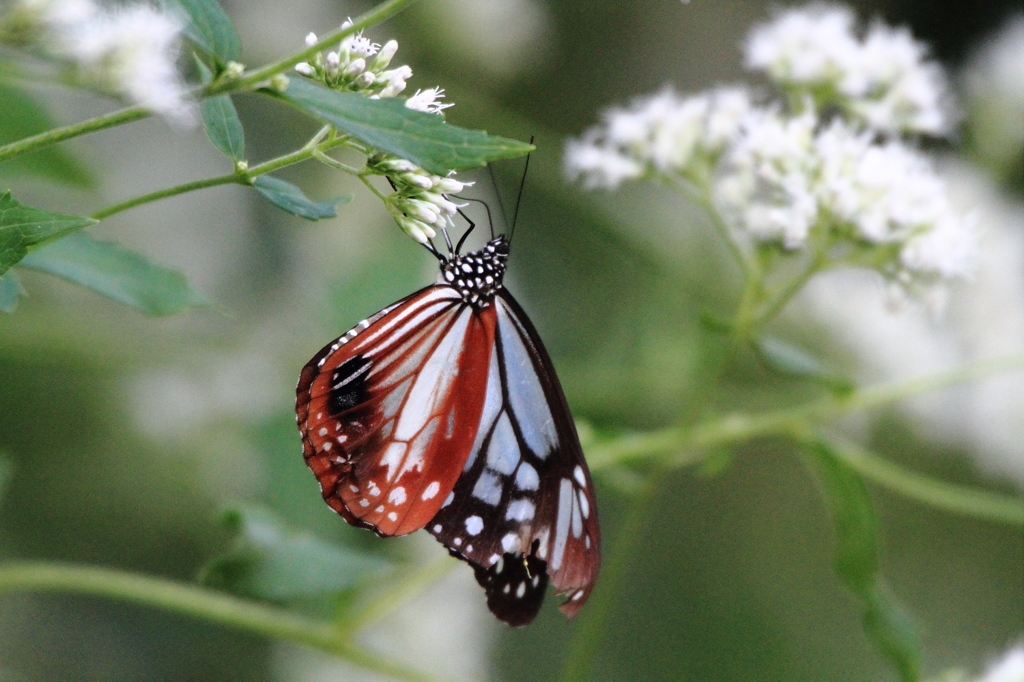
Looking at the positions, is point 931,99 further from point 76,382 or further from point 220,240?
point 76,382

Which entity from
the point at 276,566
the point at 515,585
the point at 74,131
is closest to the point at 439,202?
the point at 74,131

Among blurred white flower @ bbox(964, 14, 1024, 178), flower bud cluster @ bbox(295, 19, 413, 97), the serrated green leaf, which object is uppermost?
blurred white flower @ bbox(964, 14, 1024, 178)

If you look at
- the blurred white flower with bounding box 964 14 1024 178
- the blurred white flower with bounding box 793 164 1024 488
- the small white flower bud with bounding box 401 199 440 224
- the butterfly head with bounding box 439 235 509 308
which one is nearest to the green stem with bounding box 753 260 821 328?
the butterfly head with bounding box 439 235 509 308

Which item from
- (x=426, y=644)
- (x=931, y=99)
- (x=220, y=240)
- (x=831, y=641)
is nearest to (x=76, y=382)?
(x=220, y=240)

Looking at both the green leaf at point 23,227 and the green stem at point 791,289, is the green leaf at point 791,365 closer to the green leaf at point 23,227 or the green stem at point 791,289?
the green stem at point 791,289

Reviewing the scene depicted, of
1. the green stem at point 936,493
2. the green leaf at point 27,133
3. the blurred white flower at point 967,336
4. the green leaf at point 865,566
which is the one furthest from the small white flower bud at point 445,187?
the blurred white flower at point 967,336

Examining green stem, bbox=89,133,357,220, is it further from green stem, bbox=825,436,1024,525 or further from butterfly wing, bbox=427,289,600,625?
green stem, bbox=825,436,1024,525
